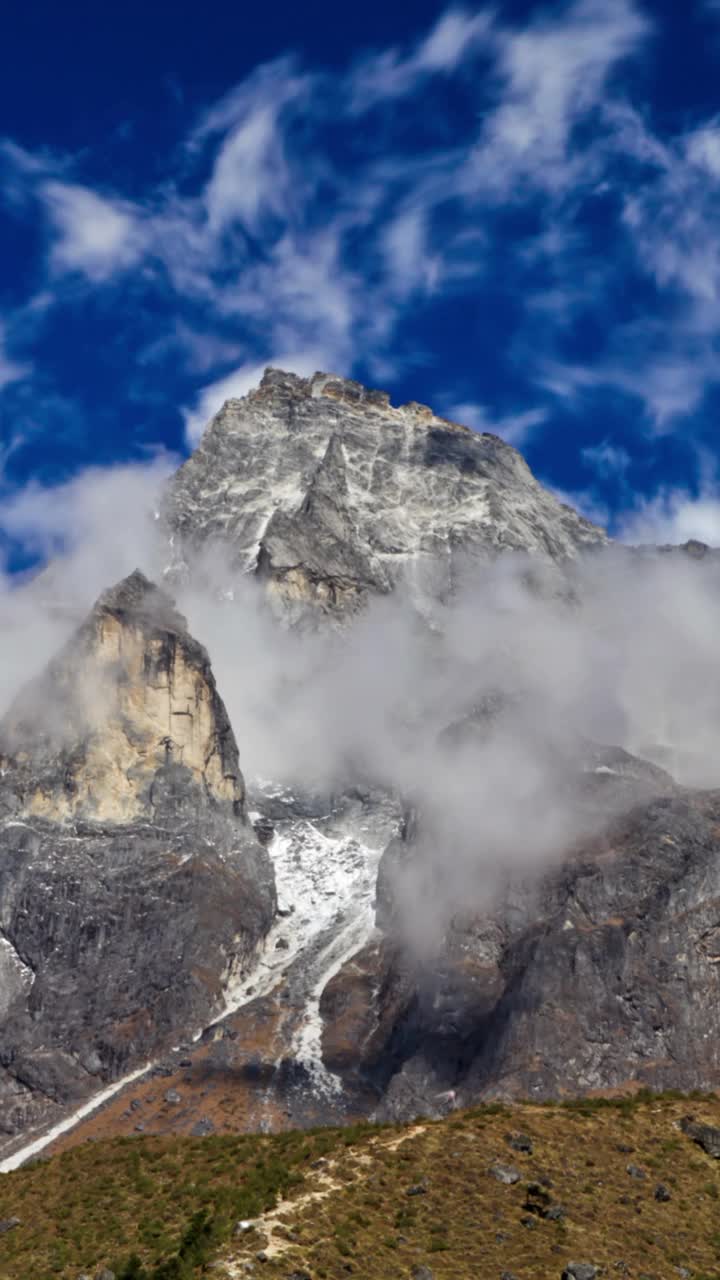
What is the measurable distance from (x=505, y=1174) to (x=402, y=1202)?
549 cm

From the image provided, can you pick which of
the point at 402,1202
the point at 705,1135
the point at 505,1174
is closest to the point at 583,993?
the point at 705,1135

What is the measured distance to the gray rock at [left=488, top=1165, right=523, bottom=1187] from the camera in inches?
2692

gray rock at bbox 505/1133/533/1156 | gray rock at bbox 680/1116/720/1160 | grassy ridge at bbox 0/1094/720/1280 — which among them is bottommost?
grassy ridge at bbox 0/1094/720/1280

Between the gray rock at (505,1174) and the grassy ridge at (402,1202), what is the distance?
0.24m

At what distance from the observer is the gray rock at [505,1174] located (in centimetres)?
6838

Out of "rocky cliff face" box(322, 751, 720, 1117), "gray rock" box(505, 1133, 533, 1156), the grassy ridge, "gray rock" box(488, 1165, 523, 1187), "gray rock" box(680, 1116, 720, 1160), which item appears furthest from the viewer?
"rocky cliff face" box(322, 751, 720, 1117)

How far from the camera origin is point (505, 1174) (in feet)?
226

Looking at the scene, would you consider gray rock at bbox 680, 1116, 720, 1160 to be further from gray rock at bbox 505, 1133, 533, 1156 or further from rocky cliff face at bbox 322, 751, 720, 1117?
rocky cliff face at bbox 322, 751, 720, 1117

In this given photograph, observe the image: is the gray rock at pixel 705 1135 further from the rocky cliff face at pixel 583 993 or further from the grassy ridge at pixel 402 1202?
the rocky cliff face at pixel 583 993

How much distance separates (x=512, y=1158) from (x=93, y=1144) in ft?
89.8

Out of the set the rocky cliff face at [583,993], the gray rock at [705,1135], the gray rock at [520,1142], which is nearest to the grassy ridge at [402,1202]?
the gray rock at [520,1142]

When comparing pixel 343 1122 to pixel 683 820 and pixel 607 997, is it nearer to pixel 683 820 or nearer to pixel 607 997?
pixel 607 997

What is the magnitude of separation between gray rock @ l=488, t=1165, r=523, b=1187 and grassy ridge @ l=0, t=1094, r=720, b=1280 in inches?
9.3

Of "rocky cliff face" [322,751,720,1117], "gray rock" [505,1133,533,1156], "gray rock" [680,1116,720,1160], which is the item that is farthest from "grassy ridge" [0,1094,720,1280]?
"rocky cliff face" [322,751,720,1117]
